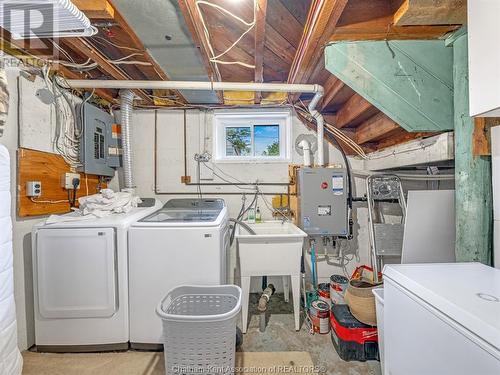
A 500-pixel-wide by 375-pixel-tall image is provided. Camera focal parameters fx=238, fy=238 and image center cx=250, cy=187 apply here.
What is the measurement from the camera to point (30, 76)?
5.71 feet

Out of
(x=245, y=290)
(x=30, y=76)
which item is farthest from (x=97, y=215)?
(x=245, y=290)

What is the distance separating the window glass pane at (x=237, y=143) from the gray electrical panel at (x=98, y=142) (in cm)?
120

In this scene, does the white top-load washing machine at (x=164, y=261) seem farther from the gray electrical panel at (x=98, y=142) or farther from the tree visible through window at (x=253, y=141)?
the tree visible through window at (x=253, y=141)

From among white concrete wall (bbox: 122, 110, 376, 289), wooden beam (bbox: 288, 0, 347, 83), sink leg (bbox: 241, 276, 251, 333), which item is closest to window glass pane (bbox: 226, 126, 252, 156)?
white concrete wall (bbox: 122, 110, 376, 289)

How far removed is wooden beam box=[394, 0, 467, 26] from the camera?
3.67ft

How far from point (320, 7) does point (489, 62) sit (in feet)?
2.45

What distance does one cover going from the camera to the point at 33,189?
169 centimetres

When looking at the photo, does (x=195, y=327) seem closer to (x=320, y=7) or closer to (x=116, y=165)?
(x=320, y=7)

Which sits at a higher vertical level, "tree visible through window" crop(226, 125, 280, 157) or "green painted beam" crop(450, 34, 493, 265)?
"tree visible through window" crop(226, 125, 280, 157)

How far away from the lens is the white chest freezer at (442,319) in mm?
730

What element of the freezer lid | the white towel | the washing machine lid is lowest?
the freezer lid

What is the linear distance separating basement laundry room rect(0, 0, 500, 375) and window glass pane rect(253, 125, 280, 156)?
25 cm

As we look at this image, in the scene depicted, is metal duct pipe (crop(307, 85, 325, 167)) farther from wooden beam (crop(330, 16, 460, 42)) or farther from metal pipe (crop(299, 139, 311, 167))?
wooden beam (crop(330, 16, 460, 42))

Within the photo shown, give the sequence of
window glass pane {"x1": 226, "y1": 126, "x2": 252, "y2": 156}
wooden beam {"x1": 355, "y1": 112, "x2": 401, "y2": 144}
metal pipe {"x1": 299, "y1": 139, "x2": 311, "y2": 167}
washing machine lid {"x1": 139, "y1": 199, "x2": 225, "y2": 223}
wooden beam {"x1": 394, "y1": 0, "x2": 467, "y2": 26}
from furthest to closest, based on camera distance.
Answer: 1. window glass pane {"x1": 226, "y1": 126, "x2": 252, "y2": 156}
2. metal pipe {"x1": 299, "y1": 139, "x2": 311, "y2": 167}
3. washing machine lid {"x1": 139, "y1": 199, "x2": 225, "y2": 223}
4. wooden beam {"x1": 355, "y1": 112, "x2": 401, "y2": 144}
5. wooden beam {"x1": 394, "y1": 0, "x2": 467, "y2": 26}
